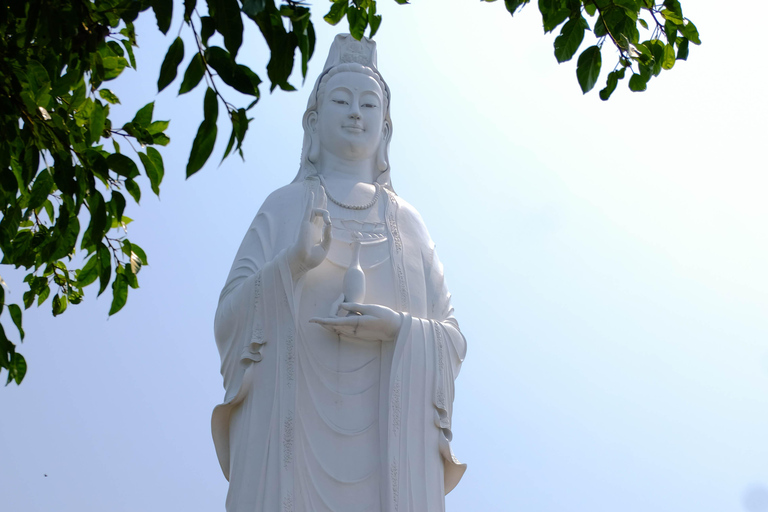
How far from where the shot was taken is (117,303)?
548 centimetres

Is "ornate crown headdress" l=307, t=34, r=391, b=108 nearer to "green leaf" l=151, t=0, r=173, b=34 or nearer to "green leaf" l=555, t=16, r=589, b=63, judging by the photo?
"green leaf" l=555, t=16, r=589, b=63

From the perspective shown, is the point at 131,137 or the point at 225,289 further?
the point at 225,289

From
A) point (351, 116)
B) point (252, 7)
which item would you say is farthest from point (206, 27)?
point (351, 116)

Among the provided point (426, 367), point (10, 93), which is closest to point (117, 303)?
point (10, 93)

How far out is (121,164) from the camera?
4.69m

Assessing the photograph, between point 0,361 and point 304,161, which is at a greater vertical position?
point 304,161

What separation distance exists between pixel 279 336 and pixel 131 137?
7.19 feet

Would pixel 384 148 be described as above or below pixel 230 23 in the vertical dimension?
above

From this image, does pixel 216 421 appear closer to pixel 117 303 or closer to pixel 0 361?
pixel 117 303

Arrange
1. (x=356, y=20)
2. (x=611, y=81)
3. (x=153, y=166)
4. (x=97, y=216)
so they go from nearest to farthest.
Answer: (x=97, y=216) < (x=153, y=166) < (x=356, y=20) < (x=611, y=81)

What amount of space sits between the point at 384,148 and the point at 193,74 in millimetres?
4271

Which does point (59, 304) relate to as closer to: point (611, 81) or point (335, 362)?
point (335, 362)

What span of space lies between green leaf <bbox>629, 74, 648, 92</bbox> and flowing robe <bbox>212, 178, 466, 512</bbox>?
2.39m

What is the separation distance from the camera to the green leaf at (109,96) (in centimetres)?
600
